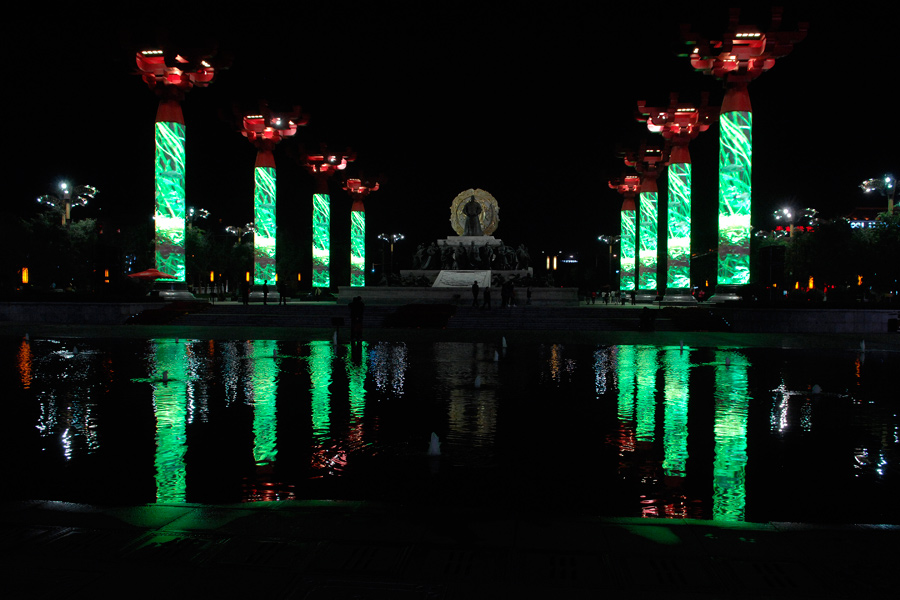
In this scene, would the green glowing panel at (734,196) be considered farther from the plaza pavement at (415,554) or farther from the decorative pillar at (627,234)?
the plaza pavement at (415,554)

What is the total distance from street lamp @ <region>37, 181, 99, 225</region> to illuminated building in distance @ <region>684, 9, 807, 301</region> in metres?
44.7

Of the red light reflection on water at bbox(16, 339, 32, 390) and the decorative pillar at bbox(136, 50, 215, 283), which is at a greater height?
the decorative pillar at bbox(136, 50, 215, 283)

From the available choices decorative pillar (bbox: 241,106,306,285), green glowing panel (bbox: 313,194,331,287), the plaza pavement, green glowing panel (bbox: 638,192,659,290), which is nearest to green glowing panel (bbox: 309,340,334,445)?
the plaza pavement

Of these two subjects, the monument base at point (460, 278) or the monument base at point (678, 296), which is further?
the monument base at point (460, 278)

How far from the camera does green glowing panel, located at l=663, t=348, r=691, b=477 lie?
7750mm

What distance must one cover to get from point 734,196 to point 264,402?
108 feet

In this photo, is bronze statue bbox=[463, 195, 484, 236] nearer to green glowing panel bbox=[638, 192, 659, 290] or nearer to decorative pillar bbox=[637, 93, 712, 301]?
green glowing panel bbox=[638, 192, 659, 290]

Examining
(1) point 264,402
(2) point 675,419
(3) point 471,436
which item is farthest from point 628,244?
(3) point 471,436

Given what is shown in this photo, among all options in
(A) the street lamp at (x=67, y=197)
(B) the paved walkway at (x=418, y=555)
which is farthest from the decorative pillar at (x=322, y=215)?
(B) the paved walkway at (x=418, y=555)

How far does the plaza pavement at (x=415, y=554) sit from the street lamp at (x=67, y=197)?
56.1m

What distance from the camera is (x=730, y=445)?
8.67 metres

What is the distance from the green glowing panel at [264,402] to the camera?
326 inches

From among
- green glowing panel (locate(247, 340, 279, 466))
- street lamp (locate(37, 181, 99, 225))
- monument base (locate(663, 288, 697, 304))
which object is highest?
street lamp (locate(37, 181, 99, 225))

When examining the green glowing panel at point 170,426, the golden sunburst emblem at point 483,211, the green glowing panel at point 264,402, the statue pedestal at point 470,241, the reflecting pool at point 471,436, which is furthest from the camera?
the golden sunburst emblem at point 483,211
